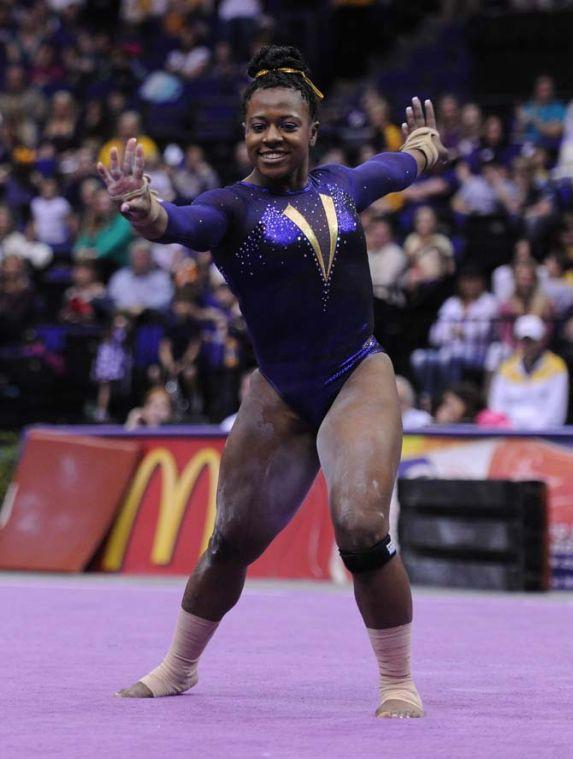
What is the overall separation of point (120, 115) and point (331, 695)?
53.6 ft

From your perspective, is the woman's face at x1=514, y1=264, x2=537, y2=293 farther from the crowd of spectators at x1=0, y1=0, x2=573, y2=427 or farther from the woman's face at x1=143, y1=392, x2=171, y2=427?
the woman's face at x1=143, y1=392, x2=171, y2=427

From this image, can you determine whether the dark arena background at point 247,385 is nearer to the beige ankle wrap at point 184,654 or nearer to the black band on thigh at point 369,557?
the beige ankle wrap at point 184,654

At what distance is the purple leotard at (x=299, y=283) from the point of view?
6.12 meters

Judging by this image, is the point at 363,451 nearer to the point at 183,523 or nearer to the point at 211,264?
the point at 183,523

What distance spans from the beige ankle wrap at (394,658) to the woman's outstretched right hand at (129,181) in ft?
5.42

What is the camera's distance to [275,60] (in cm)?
630

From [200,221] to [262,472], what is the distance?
0.98 m

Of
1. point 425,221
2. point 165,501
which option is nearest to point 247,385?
point 165,501

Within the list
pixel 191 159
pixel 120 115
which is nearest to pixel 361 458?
pixel 191 159

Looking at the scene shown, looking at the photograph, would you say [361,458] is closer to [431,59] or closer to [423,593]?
[423,593]

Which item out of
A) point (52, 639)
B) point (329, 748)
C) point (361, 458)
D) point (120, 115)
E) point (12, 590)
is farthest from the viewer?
point (120, 115)

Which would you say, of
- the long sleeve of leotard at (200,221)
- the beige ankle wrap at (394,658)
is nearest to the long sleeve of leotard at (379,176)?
the long sleeve of leotard at (200,221)

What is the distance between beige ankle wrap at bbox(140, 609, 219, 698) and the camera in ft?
20.9

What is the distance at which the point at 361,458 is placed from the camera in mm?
5898
